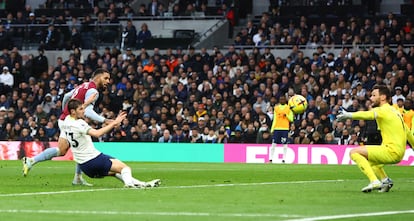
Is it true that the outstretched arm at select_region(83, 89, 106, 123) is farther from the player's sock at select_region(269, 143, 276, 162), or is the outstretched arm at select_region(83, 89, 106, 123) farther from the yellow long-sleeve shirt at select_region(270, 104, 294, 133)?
the player's sock at select_region(269, 143, 276, 162)

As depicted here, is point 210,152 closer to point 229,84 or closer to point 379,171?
point 229,84

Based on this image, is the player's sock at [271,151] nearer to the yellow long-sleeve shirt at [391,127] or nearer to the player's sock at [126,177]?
the player's sock at [126,177]

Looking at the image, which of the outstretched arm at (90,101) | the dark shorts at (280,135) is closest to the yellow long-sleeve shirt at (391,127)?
the outstretched arm at (90,101)

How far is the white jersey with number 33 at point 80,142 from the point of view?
17891 millimetres

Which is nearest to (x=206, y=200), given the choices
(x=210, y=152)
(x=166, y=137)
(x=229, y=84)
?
(x=210, y=152)

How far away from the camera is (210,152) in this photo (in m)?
35.4

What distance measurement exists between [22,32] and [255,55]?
1130 centimetres

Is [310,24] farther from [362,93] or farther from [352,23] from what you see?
[362,93]

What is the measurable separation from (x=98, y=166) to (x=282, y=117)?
16.5 metres

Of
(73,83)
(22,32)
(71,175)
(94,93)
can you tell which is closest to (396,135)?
(94,93)

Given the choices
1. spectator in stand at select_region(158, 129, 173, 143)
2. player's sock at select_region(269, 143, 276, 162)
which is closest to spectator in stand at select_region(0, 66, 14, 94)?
spectator in stand at select_region(158, 129, 173, 143)

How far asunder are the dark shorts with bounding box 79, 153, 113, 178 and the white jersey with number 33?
88mm

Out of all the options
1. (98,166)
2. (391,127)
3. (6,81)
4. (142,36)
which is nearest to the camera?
(391,127)

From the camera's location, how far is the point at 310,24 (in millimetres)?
41844
